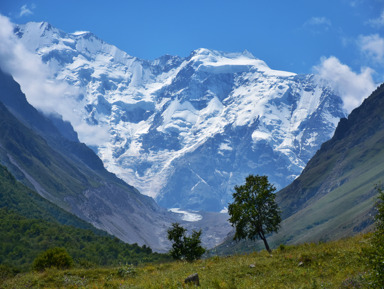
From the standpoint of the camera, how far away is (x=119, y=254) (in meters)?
196

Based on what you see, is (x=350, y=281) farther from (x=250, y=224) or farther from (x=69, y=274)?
(x=250, y=224)

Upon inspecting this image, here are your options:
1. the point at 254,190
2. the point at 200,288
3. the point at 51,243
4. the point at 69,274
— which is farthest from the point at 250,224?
the point at 51,243

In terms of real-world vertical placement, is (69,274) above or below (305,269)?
above

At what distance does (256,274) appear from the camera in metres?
31.7

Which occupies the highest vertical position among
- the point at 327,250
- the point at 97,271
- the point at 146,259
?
the point at 146,259

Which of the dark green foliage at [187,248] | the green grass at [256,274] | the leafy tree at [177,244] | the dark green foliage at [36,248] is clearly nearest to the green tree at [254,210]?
the dark green foliage at [187,248]

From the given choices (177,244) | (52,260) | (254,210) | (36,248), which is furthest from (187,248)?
(36,248)

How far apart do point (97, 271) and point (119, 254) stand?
16437cm

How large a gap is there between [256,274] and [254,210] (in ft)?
83.3

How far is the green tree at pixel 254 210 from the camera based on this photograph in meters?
57.5

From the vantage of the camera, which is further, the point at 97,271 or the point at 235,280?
the point at 97,271

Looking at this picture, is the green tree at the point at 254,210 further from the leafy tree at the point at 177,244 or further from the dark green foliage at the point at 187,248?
the leafy tree at the point at 177,244

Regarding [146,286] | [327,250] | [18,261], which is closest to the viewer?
[146,286]

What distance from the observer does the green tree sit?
189 feet
